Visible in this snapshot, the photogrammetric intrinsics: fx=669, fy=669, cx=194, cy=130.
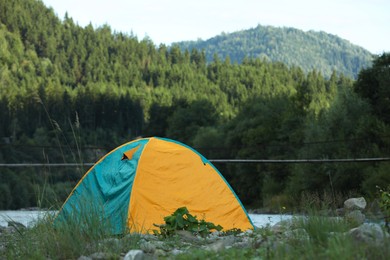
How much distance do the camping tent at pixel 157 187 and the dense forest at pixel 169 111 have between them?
19.6 inches

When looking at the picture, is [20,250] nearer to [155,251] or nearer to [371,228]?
[155,251]

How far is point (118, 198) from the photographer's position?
26.0 ft

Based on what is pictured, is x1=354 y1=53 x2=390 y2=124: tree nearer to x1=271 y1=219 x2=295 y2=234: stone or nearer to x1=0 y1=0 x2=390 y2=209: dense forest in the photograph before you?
x1=0 y1=0 x2=390 y2=209: dense forest

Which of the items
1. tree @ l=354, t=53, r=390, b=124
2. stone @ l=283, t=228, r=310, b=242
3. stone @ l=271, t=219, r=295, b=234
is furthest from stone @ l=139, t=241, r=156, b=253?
tree @ l=354, t=53, r=390, b=124

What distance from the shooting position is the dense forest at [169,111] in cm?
3297

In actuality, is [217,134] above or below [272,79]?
below

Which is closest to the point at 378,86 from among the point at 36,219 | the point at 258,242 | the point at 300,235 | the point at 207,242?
the point at 207,242

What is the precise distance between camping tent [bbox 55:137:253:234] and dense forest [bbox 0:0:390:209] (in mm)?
497

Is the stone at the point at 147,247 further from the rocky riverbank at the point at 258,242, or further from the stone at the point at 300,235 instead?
the stone at the point at 300,235

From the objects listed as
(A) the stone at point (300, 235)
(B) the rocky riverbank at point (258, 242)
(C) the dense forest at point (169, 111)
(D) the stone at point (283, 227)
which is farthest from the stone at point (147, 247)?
(A) the stone at point (300, 235)

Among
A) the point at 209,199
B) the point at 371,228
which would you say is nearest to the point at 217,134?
the point at 209,199

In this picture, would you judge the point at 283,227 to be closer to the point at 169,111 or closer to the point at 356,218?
the point at 356,218

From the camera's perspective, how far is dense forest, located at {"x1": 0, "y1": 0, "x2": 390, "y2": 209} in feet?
108

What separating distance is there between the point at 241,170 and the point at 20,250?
46480 mm
